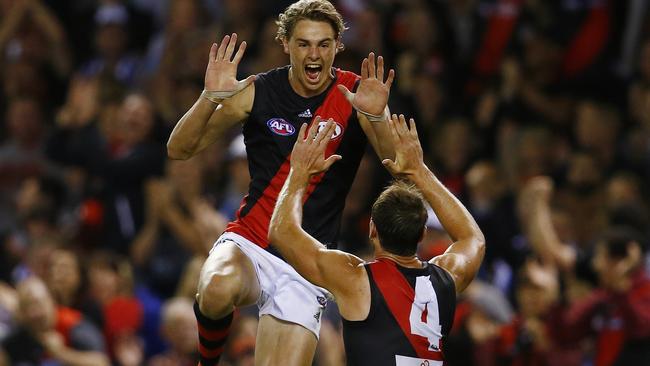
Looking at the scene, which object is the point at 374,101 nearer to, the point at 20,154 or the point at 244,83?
the point at 244,83

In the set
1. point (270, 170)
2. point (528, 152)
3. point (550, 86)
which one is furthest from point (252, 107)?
point (550, 86)

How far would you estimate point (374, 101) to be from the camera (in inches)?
282

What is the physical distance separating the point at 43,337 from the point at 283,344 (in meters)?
4.42

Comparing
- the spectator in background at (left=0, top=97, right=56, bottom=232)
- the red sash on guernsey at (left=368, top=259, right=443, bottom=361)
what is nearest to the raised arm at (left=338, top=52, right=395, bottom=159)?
the red sash on guernsey at (left=368, top=259, right=443, bottom=361)

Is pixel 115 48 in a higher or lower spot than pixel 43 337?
higher

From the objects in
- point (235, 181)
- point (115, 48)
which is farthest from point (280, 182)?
point (115, 48)

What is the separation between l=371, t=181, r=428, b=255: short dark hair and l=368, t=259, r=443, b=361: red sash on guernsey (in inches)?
4.8

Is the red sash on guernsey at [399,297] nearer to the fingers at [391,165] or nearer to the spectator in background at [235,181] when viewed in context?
the fingers at [391,165]

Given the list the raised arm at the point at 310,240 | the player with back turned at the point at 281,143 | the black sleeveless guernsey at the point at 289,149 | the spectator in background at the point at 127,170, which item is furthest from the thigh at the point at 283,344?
the spectator in background at the point at 127,170

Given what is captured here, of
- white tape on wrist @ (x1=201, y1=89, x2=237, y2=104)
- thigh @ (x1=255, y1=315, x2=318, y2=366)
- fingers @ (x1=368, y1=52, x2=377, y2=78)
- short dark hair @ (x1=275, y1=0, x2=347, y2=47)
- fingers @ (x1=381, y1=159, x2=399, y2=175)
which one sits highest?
short dark hair @ (x1=275, y1=0, x2=347, y2=47)

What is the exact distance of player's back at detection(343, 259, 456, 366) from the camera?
670 cm

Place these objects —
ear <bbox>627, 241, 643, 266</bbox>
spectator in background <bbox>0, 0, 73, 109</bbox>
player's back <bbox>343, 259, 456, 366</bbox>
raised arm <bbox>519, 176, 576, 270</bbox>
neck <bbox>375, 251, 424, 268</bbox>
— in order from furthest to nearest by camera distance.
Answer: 1. spectator in background <bbox>0, 0, 73, 109</bbox>
2. raised arm <bbox>519, 176, 576, 270</bbox>
3. ear <bbox>627, 241, 643, 266</bbox>
4. neck <bbox>375, 251, 424, 268</bbox>
5. player's back <bbox>343, 259, 456, 366</bbox>

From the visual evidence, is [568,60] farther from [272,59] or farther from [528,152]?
[272,59]

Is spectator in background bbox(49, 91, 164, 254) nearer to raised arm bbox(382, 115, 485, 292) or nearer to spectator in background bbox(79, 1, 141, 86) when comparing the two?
spectator in background bbox(79, 1, 141, 86)
